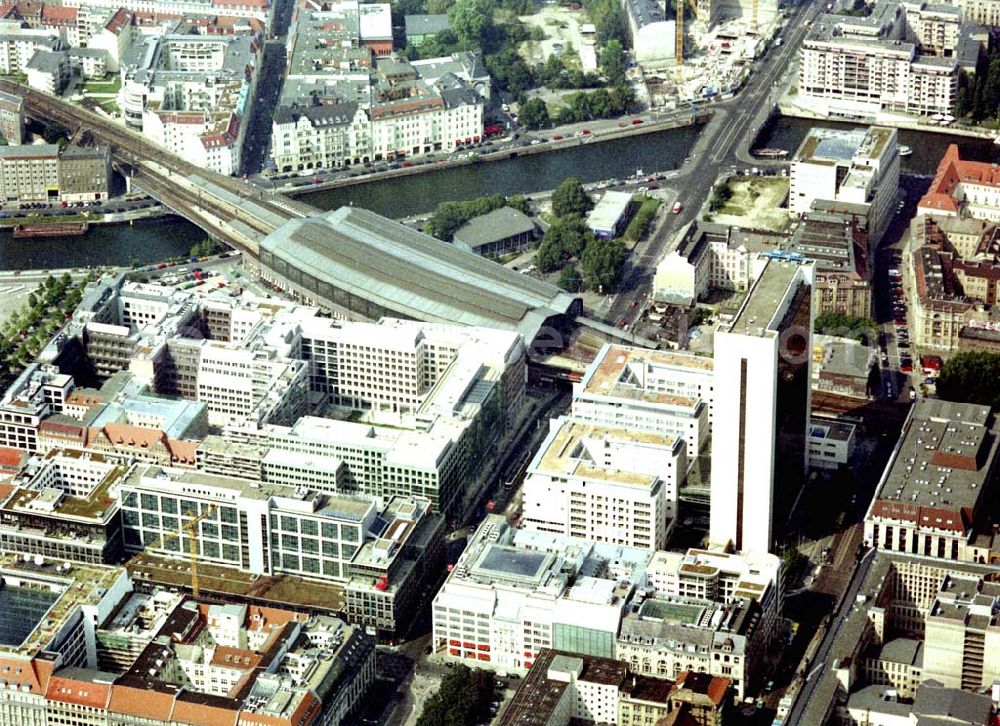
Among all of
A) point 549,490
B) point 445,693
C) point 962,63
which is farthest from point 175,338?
point 962,63

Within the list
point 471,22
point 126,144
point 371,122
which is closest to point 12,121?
point 126,144

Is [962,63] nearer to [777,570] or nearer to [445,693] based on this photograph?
[777,570]

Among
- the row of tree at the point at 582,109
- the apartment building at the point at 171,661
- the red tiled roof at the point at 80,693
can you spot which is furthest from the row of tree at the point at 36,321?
the row of tree at the point at 582,109

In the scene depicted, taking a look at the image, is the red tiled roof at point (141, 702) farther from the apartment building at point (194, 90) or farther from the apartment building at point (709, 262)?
the apartment building at point (194, 90)

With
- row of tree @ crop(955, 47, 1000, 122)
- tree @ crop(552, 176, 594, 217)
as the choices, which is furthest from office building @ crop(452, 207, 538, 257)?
row of tree @ crop(955, 47, 1000, 122)

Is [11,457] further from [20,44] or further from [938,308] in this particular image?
[20,44]

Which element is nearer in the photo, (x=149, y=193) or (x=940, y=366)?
(x=940, y=366)
